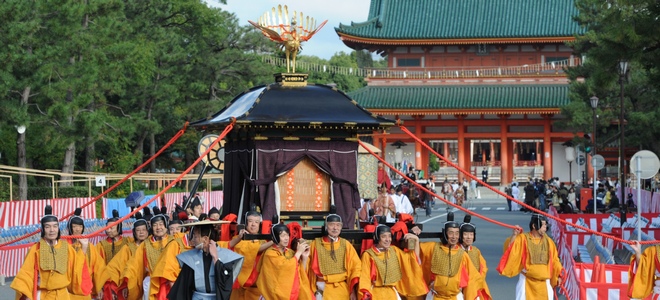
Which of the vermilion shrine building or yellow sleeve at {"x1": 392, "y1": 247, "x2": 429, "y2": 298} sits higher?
the vermilion shrine building

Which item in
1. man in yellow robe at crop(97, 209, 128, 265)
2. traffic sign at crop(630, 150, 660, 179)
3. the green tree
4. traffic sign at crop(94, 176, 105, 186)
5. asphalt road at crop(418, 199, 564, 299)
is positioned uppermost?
the green tree

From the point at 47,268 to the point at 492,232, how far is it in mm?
23088

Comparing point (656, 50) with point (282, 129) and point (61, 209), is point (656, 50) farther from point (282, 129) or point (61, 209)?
point (61, 209)

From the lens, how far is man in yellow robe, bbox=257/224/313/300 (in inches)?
483

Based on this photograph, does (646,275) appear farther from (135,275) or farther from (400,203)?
(400,203)

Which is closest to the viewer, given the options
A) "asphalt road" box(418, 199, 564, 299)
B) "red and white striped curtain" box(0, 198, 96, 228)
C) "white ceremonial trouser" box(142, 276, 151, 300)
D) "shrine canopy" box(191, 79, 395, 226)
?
"white ceremonial trouser" box(142, 276, 151, 300)

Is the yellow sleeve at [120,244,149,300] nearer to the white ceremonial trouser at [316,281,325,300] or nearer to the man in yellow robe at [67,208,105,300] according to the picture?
the man in yellow robe at [67,208,105,300]

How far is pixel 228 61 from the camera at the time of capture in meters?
→ 51.2

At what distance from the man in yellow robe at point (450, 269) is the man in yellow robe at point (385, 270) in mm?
226

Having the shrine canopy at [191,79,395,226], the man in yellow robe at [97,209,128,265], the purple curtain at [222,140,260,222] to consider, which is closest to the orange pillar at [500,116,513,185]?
the purple curtain at [222,140,260,222]

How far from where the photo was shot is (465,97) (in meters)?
63.2

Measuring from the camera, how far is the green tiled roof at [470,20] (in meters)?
65.1

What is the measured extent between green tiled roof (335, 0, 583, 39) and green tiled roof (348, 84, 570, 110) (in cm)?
311

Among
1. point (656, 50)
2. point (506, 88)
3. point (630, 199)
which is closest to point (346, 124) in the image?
Answer: point (656, 50)
